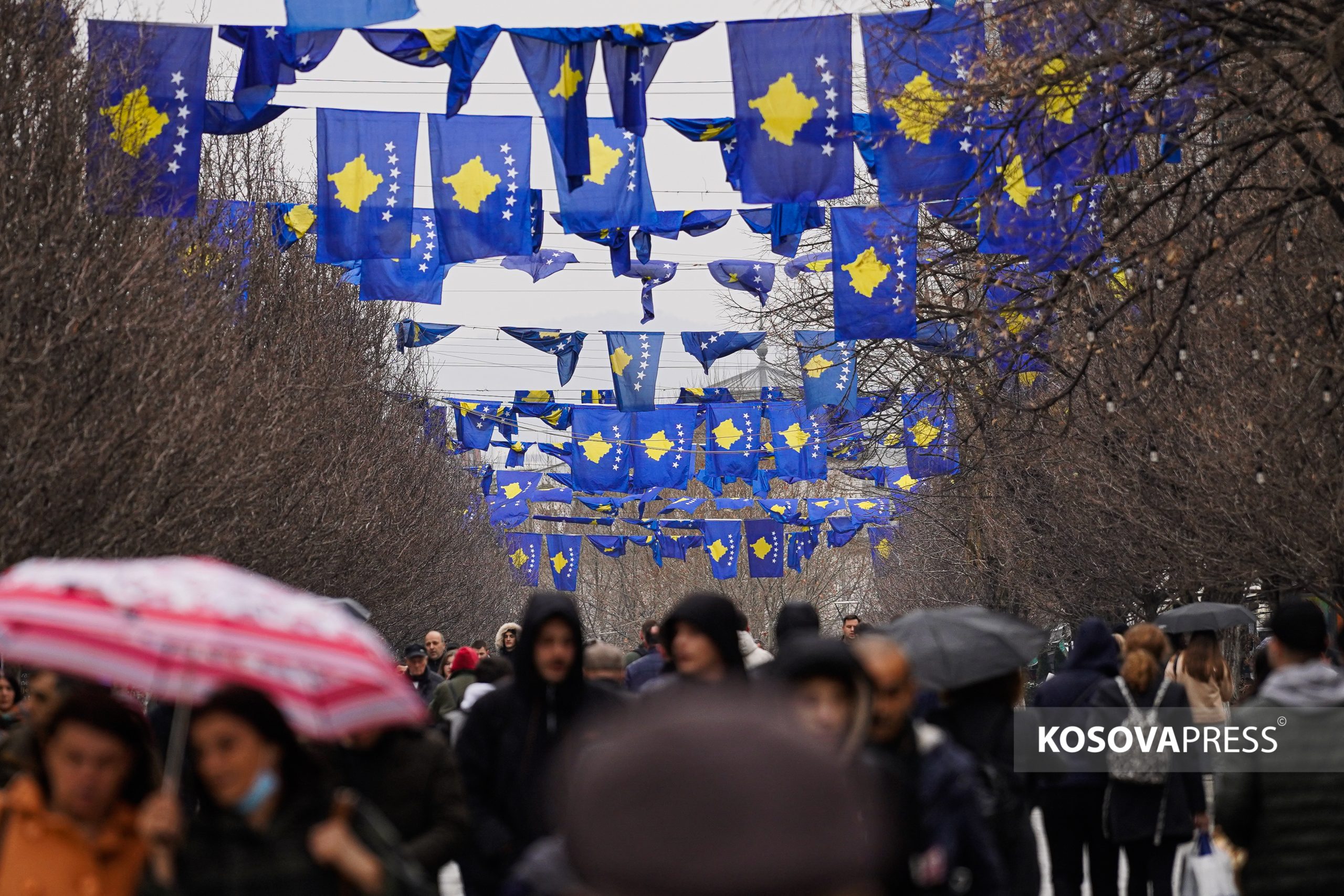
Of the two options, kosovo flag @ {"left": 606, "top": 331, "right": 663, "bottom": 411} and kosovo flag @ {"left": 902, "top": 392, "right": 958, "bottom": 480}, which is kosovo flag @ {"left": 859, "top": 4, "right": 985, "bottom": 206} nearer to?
kosovo flag @ {"left": 902, "top": 392, "right": 958, "bottom": 480}

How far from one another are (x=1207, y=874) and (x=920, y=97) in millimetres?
7460

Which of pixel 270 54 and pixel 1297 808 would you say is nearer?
pixel 1297 808

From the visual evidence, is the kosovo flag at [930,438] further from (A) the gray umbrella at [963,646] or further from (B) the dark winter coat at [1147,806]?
(A) the gray umbrella at [963,646]

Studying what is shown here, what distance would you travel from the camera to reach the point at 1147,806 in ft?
28.4

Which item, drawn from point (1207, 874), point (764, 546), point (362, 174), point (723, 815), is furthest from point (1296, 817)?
point (764, 546)

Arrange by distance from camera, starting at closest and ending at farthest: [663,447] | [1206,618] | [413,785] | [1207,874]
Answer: [413,785] < [1207,874] < [1206,618] < [663,447]

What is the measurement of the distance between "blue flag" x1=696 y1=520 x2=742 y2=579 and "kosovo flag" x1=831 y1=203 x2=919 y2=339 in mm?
30433

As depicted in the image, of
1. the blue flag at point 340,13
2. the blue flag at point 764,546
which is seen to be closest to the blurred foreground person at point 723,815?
the blue flag at point 340,13

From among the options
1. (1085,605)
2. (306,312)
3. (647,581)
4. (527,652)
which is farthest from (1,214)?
(647,581)

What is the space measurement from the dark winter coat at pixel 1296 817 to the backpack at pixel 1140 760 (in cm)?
285

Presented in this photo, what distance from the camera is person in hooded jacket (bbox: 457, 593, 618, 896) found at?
249 inches

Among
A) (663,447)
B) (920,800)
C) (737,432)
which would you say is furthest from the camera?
(737,432)

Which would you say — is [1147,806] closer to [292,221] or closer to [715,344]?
[292,221]

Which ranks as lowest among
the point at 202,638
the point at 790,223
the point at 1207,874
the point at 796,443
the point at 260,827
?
the point at 1207,874
